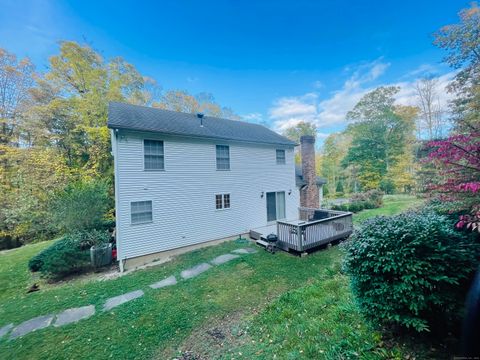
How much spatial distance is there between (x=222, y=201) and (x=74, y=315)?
6.44 metres

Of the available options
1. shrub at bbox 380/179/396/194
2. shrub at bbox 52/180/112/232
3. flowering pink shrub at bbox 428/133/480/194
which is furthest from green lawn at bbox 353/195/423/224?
shrub at bbox 52/180/112/232

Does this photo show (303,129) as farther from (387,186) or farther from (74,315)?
(74,315)

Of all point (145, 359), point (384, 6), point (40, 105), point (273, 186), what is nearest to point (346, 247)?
point (145, 359)

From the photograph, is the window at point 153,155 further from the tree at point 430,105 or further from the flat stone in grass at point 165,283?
the tree at point 430,105

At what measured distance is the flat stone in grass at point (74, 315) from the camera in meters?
4.43

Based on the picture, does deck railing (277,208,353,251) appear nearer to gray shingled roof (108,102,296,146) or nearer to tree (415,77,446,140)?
gray shingled roof (108,102,296,146)

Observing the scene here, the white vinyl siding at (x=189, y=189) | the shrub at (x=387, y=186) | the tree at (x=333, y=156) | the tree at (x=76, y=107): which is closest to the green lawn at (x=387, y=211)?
the shrub at (x=387, y=186)

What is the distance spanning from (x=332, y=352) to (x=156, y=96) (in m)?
22.9

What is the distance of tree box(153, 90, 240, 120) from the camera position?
20.3 metres

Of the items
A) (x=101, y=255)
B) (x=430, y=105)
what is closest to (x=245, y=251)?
(x=101, y=255)

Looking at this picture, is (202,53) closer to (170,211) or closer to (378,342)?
(170,211)

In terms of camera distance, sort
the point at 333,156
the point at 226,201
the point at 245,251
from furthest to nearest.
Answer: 1. the point at 333,156
2. the point at 226,201
3. the point at 245,251

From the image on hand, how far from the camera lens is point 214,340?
354 cm

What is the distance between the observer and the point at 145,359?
3236 mm
